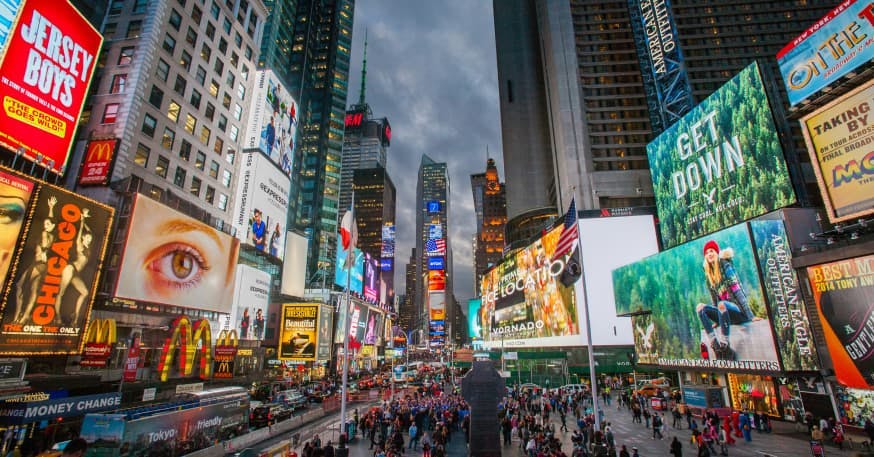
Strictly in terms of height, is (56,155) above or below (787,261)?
above

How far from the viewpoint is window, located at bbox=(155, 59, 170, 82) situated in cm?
3600

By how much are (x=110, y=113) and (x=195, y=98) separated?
918 cm

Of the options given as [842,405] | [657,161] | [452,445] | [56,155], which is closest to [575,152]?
[657,161]

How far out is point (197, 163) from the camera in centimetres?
4122

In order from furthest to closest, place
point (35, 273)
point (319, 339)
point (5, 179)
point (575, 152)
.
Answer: point (575, 152) < point (319, 339) < point (35, 273) < point (5, 179)

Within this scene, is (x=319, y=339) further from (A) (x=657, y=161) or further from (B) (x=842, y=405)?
(B) (x=842, y=405)

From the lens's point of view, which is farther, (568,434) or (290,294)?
(290,294)

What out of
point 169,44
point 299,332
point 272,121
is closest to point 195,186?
point 169,44

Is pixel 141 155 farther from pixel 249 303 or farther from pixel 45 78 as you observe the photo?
pixel 249 303

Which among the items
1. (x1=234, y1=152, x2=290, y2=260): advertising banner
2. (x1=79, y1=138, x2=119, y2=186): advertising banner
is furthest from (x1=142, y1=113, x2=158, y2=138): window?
(x1=234, y1=152, x2=290, y2=260): advertising banner

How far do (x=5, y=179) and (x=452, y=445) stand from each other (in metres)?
28.1

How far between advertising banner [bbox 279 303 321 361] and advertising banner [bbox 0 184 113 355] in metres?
34.6

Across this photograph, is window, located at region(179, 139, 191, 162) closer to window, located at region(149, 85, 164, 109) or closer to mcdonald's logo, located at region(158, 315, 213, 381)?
window, located at region(149, 85, 164, 109)

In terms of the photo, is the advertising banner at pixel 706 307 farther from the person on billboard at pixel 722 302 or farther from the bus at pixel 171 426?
the bus at pixel 171 426
